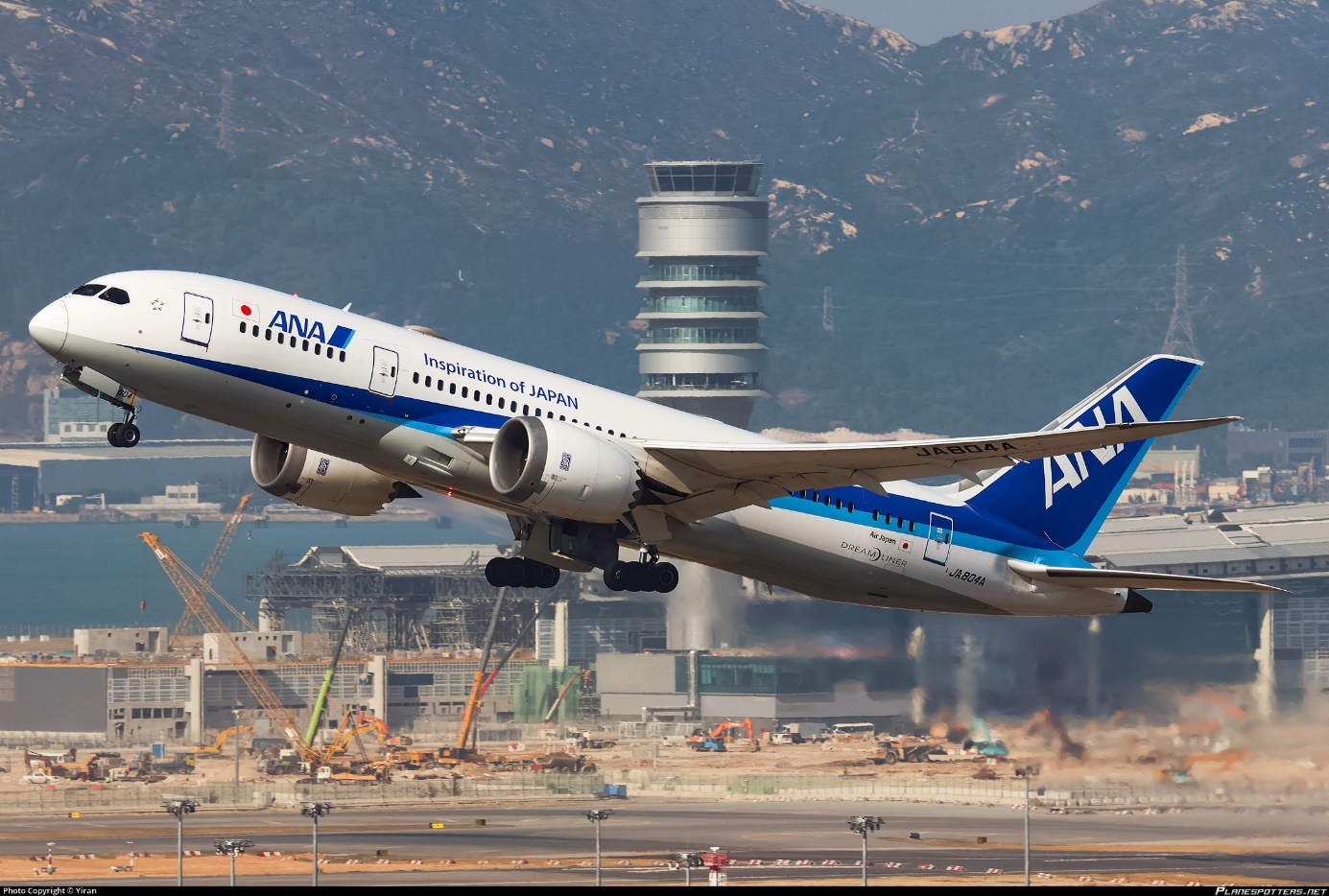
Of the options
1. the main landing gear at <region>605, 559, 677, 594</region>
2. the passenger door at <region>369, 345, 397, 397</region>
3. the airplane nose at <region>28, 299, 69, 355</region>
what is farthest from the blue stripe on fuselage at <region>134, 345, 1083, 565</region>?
the main landing gear at <region>605, 559, 677, 594</region>

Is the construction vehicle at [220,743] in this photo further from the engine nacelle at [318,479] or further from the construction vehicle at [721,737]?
the engine nacelle at [318,479]

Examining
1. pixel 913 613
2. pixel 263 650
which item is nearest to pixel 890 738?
pixel 913 613

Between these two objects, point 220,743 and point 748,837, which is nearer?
point 748,837

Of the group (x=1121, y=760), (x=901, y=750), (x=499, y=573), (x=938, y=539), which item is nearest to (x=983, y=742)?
(x=901, y=750)

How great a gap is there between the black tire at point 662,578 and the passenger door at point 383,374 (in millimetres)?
Result: 8080

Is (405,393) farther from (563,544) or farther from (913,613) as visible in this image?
(913,613)

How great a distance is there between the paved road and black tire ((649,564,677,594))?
3539cm

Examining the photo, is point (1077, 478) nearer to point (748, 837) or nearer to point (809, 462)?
point (809, 462)

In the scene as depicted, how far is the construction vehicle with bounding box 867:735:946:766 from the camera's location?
115938mm

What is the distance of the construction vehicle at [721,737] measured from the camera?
13738cm

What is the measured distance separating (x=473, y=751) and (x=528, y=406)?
93.8 m

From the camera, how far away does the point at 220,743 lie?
145m

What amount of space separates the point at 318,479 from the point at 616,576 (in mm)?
7372

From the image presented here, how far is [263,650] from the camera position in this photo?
162500mm
